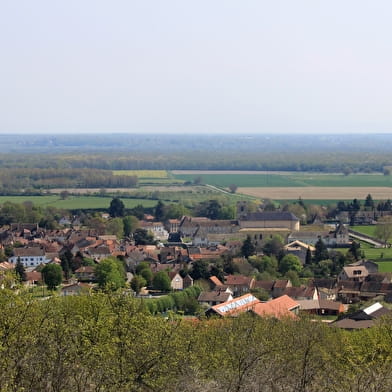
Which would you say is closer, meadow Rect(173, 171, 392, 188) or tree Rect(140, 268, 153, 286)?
tree Rect(140, 268, 153, 286)

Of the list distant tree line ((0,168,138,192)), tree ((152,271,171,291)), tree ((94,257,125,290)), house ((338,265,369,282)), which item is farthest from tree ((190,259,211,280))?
distant tree line ((0,168,138,192))

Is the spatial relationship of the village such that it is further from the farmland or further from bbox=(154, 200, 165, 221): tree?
the farmland

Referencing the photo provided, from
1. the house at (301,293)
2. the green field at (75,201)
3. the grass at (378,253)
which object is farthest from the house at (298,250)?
the green field at (75,201)

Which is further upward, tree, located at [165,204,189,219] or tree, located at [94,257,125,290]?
tree, located at [94,257,125,290]

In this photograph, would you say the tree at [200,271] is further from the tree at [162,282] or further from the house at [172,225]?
the house at [172,225]

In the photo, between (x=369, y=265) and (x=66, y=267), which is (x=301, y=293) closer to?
(x=369, y=265)

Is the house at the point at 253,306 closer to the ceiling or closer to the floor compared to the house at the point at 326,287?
closer to the ceiling

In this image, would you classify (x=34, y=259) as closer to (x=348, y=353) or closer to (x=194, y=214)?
(x=194, y=214)

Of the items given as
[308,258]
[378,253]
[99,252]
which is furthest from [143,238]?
[378,253]
